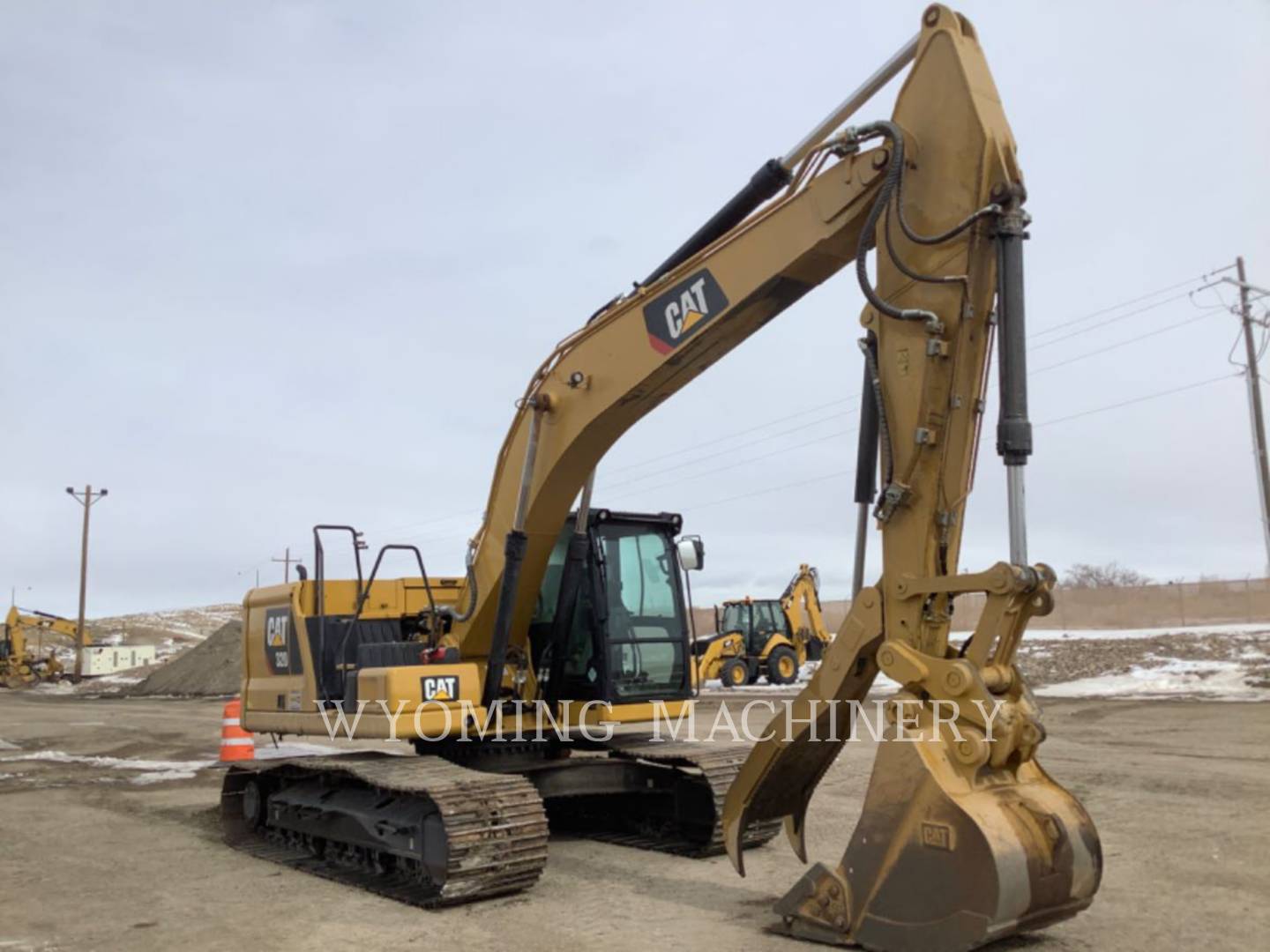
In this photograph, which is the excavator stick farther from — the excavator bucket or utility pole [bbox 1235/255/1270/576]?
utility pole [bbox 1235/255/1270/576]

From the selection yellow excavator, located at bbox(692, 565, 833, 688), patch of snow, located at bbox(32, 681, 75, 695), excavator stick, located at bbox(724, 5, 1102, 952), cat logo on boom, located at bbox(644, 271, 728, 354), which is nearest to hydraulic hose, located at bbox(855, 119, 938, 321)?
excavator stick, located at bbox(724, 5, 1102, 952)

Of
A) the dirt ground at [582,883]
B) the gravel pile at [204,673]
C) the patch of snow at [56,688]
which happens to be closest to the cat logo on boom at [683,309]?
the dirt ground at [582,883]

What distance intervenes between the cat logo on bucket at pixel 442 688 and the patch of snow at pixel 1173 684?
16.6 meters

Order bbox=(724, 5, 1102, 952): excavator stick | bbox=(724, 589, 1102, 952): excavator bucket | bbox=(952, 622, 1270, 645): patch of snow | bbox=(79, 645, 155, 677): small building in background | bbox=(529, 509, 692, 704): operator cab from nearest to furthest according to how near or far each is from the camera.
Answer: bbox=(724, 589, 1102, 952): excavator bucket, bbox=(724, 5, 1102, 952): excavator stick, bbox=(529, 509, 692, 704): operator cab, bbox=(952, 622, 1270, 645): patch of snow, bbox=(79, 645, 155, 677): small building in background

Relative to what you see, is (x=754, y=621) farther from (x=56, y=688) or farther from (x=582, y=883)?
(x=56, y=688)

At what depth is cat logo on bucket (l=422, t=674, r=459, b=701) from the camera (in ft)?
24.8

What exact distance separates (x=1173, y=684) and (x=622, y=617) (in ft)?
57.6

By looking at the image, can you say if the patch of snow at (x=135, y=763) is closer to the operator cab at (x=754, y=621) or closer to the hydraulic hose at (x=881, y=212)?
the hydraulic hose at (x=881, y=212)

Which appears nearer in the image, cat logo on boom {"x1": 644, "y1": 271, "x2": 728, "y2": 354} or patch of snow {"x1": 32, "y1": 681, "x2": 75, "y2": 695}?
cat logo on boom {"x1": 644, "y1": 271, "x2": 728, "y2": 354}

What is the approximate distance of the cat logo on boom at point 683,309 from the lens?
22.0 ft

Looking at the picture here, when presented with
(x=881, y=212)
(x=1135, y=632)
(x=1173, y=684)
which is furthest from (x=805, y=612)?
(x=881, y=212)

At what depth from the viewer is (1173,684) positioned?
2238 centimetres

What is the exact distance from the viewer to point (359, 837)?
25.4 ft

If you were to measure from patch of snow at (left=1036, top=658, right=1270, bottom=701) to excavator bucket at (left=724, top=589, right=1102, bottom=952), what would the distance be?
55.3 ft
